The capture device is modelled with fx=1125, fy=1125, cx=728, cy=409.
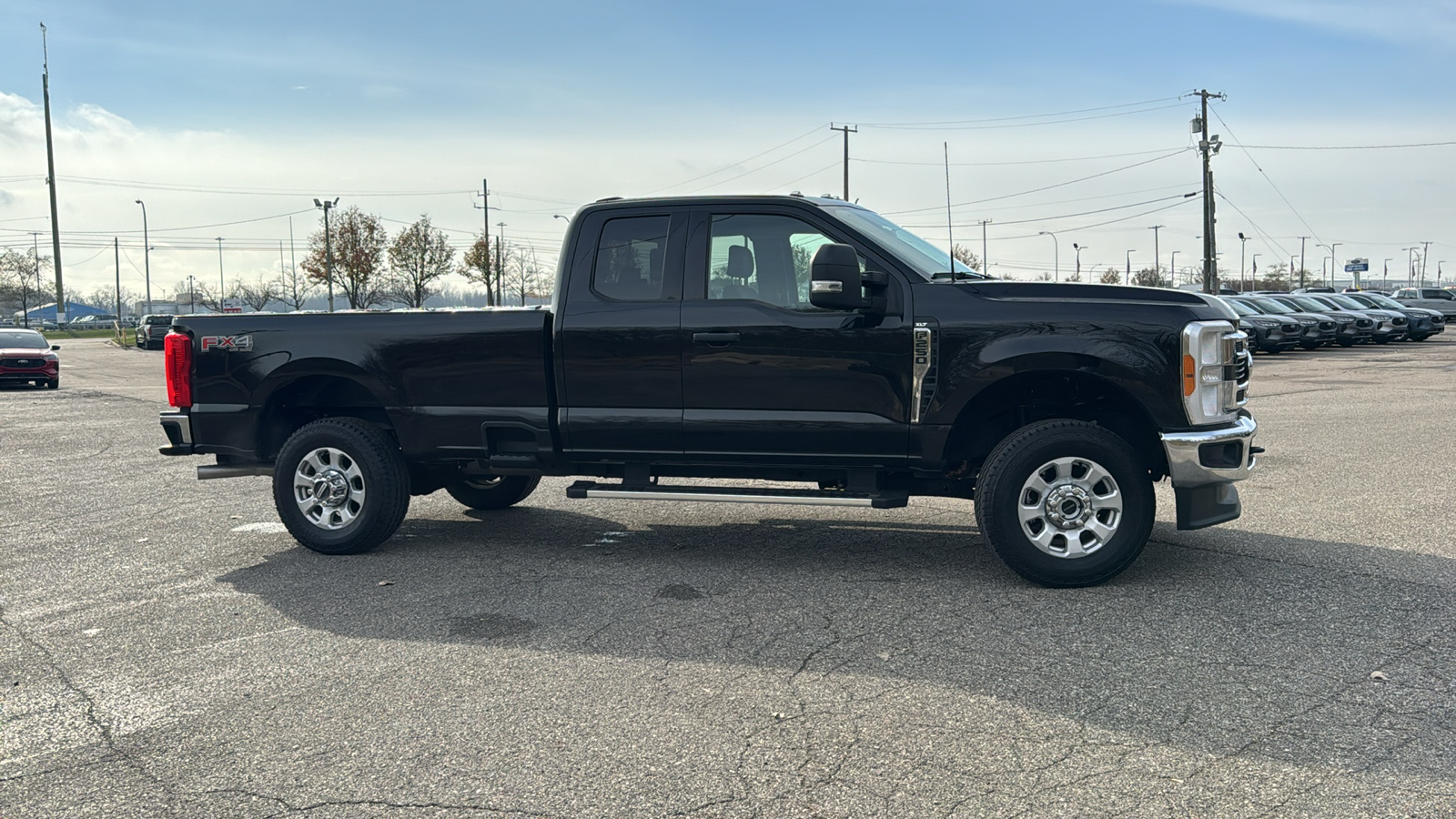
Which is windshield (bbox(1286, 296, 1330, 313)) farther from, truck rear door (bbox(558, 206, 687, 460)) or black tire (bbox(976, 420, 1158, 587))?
truck rear door (bbox(558, 206, 687, 460))

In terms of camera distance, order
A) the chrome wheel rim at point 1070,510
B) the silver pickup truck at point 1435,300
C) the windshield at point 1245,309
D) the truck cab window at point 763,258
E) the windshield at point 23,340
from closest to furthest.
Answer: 1. the chrome wheel rim at point 1070,510
2. the truck cab window at point 763,258
3. the windshield at point 23,340
4. the windshield at point 1245,309
5. the silver pickup truck at point 1435,300

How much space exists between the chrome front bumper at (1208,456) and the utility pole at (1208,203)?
4385cm

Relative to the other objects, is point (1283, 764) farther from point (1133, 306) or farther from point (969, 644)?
point (1133, 306)

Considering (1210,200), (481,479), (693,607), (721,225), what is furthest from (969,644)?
(1210,200)

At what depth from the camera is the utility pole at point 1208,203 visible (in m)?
48.8

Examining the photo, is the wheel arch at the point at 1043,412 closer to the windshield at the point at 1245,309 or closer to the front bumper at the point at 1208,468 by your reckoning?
the front bumper at the point at 1208,468

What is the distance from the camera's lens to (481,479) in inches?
332

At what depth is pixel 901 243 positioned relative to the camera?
654 cm

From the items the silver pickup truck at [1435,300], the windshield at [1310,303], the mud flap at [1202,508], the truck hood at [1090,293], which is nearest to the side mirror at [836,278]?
the truck hood at [1090,293]

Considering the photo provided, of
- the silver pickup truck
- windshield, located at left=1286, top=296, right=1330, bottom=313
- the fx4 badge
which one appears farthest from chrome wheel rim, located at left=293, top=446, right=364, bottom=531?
the silver pickup truck

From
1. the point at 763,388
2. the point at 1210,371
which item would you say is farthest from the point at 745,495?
the point at 1210,371

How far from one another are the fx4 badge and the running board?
238 centimetres

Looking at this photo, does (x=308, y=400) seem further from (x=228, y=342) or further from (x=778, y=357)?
(x=778, y=357)

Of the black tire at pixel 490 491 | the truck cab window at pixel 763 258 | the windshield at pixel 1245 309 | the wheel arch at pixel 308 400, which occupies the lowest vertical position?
the black tire at pixel 490 491
